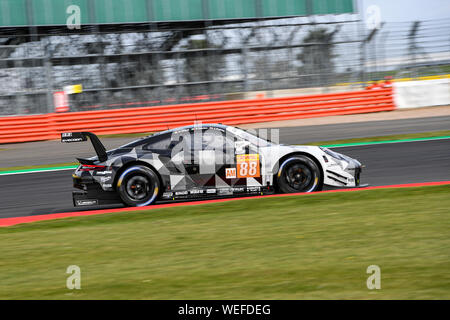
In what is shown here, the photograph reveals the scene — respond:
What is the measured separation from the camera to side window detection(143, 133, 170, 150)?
341 inches

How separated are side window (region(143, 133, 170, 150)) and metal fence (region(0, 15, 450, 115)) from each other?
43.9 feet

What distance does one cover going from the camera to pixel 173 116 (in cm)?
1961

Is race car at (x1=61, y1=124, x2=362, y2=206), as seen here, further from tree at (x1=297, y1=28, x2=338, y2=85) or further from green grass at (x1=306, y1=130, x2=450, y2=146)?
tree at (x1=297, y1=28, x2=338, y2=85)

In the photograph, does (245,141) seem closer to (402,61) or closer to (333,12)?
(402,61)

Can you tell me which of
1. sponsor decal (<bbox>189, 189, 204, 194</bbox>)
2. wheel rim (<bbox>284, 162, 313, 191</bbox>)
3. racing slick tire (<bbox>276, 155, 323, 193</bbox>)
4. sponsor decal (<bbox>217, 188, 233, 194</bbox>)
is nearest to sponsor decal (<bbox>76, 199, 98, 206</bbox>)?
sponsor decal (<bbox>189, 189, 204, 194</bbox>)

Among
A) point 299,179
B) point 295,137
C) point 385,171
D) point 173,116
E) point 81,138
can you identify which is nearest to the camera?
point 81,138

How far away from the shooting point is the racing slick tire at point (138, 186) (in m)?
8.62

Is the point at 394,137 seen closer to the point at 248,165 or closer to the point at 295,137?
the point at 295,137

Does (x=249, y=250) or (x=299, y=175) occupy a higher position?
(x=299, y=175)

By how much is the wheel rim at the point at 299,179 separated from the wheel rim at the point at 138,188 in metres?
1.96

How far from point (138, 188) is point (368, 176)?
13.4 feet

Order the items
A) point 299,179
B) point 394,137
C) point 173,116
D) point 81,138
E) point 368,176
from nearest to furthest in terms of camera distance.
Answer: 1. point 81,138
2. point 299,179
3. point 368,176
4. point 394,137
5. point 173,116
